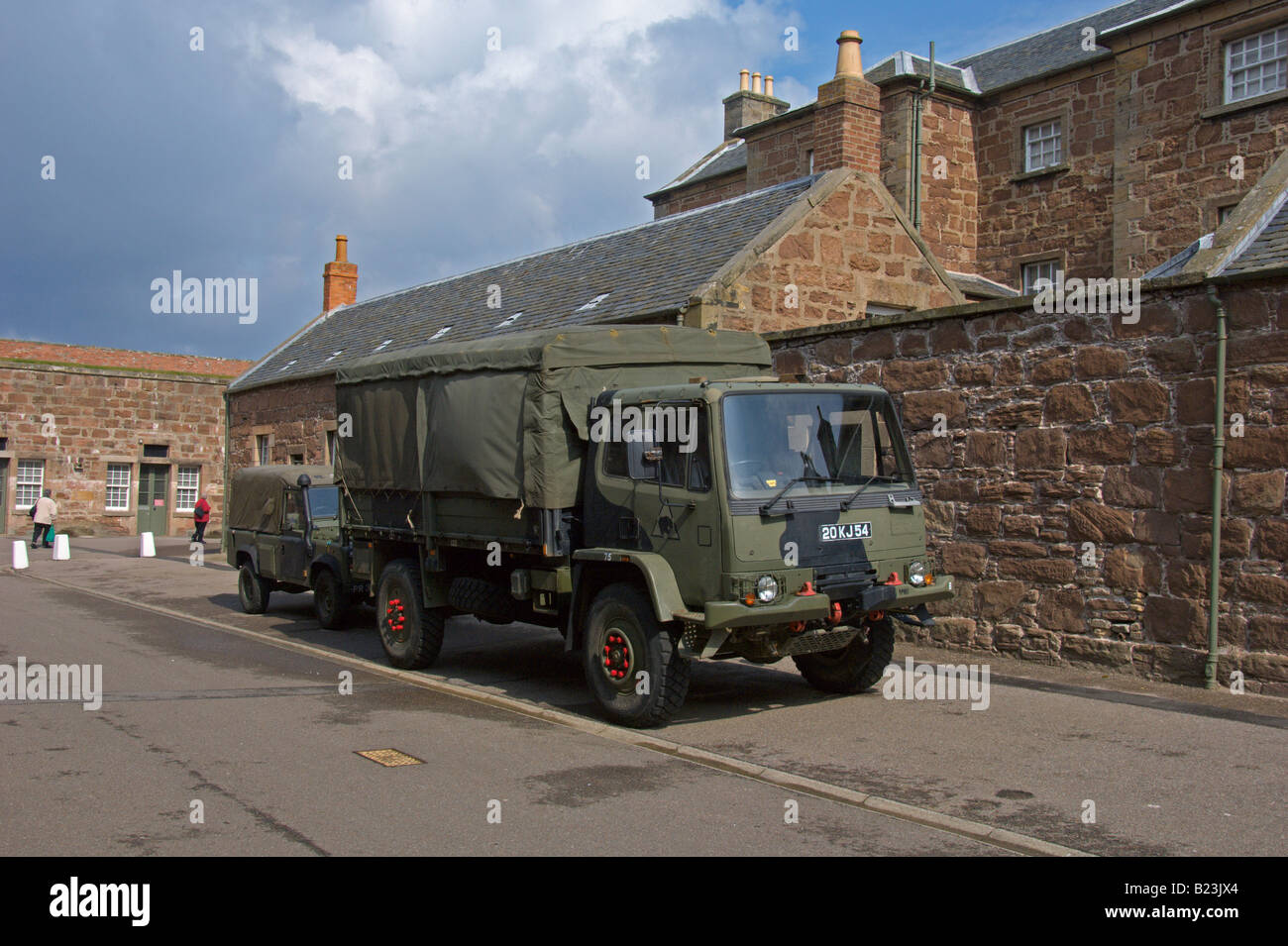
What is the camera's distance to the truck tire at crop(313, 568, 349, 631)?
14.8 m

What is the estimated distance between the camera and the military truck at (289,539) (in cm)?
1488

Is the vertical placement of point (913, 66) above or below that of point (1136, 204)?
above

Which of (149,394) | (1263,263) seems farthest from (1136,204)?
(149,394)

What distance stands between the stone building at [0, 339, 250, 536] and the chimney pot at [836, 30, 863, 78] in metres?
31.6

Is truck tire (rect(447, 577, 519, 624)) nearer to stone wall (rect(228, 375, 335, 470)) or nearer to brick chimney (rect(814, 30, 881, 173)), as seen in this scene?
brick chimney (rect(814, 30, 881, 173))

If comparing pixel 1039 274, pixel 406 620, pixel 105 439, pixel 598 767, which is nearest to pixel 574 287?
pixel 406 620

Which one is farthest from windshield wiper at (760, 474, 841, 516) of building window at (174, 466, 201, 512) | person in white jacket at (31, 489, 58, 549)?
building window at (174, 466, 201, 512)

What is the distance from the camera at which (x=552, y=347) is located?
952cm

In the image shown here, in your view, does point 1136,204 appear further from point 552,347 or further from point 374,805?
point 374,805

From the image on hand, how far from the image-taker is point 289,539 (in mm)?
16047

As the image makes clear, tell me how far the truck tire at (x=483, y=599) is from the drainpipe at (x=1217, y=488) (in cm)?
609

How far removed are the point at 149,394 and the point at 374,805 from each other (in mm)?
40500

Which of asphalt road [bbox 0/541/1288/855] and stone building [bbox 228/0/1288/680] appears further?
stone building [bbox 228/0/1288/680]
